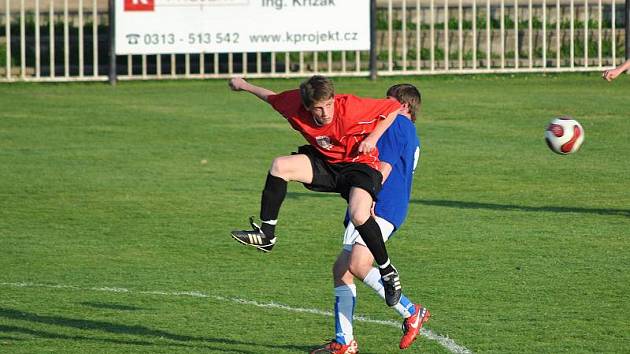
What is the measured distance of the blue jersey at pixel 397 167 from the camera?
347 inches

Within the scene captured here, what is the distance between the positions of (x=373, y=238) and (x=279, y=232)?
16.9ft

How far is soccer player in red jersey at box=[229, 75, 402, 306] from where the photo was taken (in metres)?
8.53

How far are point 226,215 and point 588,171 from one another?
16.3 feet

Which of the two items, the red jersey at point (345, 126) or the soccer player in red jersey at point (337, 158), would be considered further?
the red jersey at point (345, 126)

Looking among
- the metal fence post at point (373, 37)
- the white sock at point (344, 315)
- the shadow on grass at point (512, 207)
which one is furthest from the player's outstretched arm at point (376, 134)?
the metal fence post at point (373, 37)

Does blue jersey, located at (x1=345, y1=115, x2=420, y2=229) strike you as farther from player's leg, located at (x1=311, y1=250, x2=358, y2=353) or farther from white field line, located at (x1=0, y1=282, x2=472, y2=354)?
white field line, located at (x1=0, y1=282, x2=472, y2=354)

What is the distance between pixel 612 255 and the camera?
12.1m

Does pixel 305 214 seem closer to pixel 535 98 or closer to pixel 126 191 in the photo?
pixel 126 191

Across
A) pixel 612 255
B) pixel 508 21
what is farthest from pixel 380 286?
pixel 508 21

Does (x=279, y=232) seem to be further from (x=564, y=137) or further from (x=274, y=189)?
(x=274, y=189)

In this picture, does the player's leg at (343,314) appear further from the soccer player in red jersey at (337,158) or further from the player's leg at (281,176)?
the player's leg at (281,176)

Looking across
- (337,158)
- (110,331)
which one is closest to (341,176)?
(337,158)

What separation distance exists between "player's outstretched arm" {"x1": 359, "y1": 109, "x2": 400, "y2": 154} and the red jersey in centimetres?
3

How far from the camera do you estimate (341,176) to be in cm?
885
